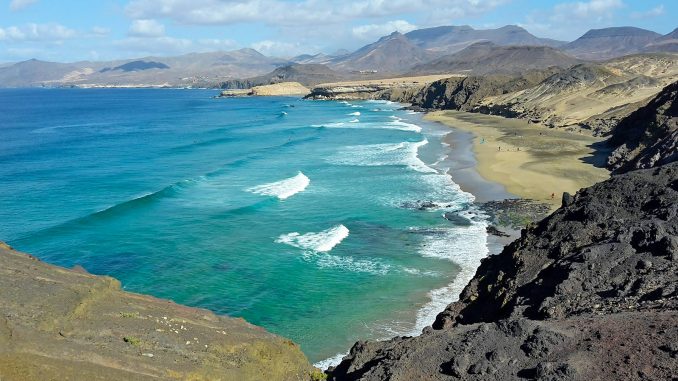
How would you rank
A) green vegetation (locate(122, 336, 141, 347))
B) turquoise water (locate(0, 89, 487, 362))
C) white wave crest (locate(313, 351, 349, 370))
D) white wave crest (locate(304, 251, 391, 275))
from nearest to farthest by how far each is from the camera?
1. green vegetation (locate(122, 336, 141, 347))
2. white wave crest (locate(313, 351, 349, 370))
3. turquoise water (locate(0, 89, 487, 362))
4. white wave crest (locate(304, 251, 391, 275))

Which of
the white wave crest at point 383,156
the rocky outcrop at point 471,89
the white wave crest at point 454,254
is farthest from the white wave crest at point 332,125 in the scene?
the white wave crest at point 454,254

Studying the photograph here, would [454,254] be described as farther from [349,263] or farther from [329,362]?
[329,362]

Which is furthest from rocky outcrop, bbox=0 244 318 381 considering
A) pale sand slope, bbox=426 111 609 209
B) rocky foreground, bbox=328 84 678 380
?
pale sand slope, bbox=426 111 609 209

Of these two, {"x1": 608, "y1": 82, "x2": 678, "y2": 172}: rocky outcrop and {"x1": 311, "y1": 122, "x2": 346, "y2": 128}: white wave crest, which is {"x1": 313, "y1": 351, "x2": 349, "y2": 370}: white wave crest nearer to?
{"x1": 608, "y1": 82, "x2": 678, "y2": 172}: rocky outcrop

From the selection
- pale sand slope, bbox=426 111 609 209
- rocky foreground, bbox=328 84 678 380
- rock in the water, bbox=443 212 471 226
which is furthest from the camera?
A: pale sand slope, bbox=426 111 609 209

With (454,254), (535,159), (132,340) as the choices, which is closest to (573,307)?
(132,340)

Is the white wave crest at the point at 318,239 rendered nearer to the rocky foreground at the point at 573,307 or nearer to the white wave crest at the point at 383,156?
the rocky foreground at the point at 573,307

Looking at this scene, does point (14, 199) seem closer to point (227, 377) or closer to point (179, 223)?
point (179, 223)
